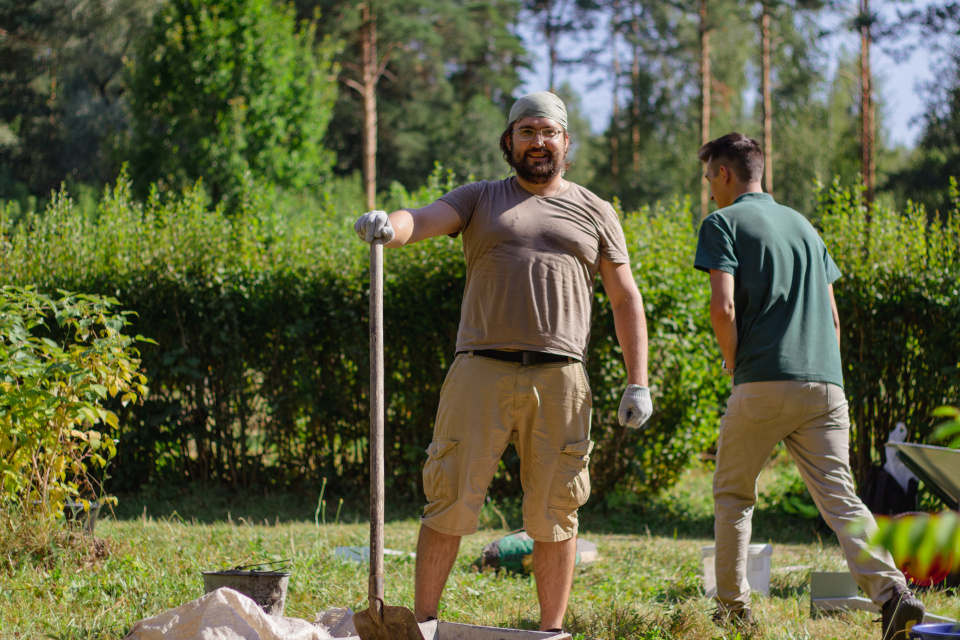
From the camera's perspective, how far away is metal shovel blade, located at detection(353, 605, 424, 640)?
2.27 metres

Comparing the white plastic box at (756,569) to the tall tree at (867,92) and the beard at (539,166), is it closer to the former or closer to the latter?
the beard at (539,166)

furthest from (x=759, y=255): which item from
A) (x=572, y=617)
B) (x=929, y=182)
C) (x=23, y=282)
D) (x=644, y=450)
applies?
(x=929, y=182)

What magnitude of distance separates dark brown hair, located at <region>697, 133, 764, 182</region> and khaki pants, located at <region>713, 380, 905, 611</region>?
875mm

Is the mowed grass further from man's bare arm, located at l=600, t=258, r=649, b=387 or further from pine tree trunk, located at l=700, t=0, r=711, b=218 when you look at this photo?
pine tree trunk, located at l=700, t=0, r=711, b=218

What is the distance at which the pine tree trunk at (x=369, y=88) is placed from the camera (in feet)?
62.4

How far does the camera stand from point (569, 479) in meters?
2.71

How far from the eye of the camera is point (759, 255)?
3111 millimetres

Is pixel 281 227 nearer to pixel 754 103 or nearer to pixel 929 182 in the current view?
pixel 929 182

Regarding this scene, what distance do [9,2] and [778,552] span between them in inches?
974

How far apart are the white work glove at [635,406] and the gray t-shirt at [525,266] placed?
0.21 metres

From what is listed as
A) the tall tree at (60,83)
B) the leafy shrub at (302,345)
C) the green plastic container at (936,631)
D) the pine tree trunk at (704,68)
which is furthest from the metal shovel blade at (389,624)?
the tall tree at (60,83)

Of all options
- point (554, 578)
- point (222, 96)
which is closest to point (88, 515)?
point (554, 578)

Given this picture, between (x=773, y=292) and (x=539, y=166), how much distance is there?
1.02 meters

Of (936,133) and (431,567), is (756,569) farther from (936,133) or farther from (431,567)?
(936,133)
